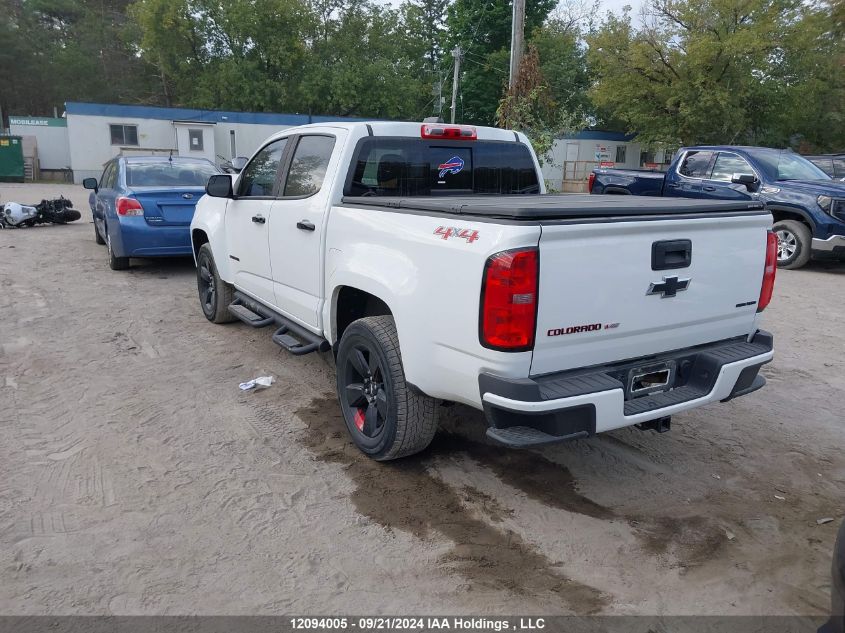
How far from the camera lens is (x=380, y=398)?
379 centimetres

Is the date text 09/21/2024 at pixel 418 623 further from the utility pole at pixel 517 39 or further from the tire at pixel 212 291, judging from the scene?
the utility pole at pixel 517 39

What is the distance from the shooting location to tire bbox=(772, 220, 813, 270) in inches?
408

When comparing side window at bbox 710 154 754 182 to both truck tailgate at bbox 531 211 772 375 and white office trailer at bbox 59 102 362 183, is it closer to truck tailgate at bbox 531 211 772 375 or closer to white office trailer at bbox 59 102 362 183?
truck tailgate at bbox 531 211 772 375

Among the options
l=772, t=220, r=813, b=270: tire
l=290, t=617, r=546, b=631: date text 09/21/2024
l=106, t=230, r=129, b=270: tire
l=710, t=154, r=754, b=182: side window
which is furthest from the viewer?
l=710, t=154, r=754, b=182: side window

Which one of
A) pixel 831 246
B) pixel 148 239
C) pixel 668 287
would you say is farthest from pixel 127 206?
pixel 831 246

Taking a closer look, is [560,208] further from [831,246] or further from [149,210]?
[831,246]

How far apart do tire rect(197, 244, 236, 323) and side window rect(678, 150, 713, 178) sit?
8.80 m

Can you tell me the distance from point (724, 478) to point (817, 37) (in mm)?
30416

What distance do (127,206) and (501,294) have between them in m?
7.27

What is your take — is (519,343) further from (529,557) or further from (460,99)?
(460,99)

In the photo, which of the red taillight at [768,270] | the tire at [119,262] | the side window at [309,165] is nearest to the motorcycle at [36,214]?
the tire at [119,262]

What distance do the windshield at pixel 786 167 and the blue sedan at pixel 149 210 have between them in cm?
904

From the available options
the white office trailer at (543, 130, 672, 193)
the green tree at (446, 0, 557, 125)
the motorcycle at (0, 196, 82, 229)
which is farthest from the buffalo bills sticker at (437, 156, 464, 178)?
the green tree at (446, 0, 557, 125)

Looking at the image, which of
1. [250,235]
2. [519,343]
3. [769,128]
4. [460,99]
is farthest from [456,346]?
[460,99]
